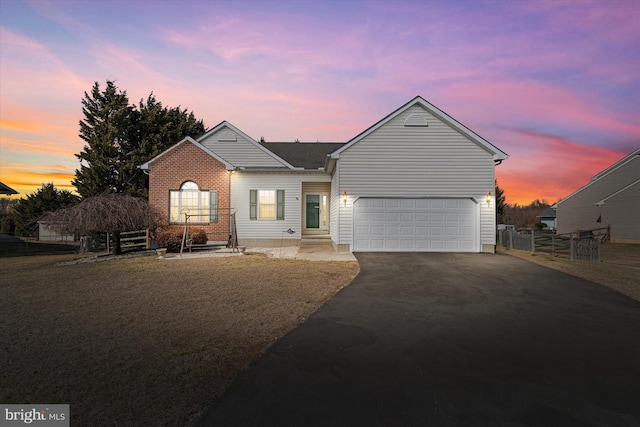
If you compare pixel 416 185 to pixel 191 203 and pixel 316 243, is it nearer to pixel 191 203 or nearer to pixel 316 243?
pixel 316 243

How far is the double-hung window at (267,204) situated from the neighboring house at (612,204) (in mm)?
27397

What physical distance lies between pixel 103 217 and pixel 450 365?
14.8m

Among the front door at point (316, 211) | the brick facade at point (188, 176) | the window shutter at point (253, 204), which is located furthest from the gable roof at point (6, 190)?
the front door at point (316, 211)

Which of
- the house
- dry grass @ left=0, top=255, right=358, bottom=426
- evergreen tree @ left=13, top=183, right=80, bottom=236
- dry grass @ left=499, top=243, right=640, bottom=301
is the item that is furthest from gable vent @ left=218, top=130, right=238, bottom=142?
evergreen tree @ left=13, top=183, right=80, bottom=236

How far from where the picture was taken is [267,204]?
1870 cm

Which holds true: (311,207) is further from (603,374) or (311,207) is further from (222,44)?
(603,374)

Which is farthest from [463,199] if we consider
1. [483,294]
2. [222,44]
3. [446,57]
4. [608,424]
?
[608,424]

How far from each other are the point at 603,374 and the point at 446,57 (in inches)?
567

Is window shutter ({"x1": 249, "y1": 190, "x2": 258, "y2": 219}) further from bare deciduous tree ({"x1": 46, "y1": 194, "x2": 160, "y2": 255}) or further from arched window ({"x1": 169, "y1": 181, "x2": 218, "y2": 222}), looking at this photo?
bare deciduous tree ({"x1": 46, "y1": 194, "x2": 160, "y2": 255})

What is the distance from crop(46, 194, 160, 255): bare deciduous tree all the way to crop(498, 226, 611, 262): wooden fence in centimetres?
1864

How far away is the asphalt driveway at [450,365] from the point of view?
3.26 m

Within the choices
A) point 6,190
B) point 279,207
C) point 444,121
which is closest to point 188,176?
point 279,207

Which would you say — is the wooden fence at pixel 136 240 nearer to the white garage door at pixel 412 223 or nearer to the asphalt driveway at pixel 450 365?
the white garage door at pixel 412 223

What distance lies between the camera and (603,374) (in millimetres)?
4152
